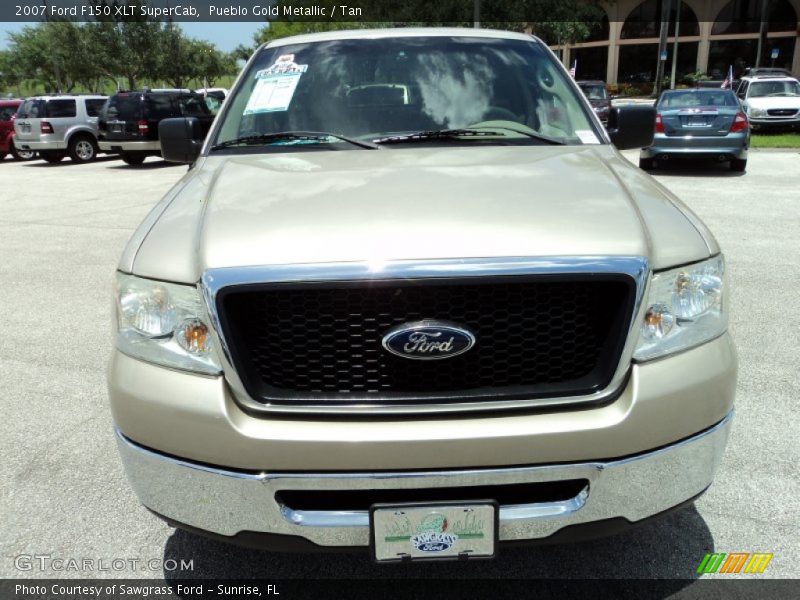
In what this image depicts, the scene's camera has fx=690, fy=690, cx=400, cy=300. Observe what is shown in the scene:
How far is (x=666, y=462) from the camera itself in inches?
77.3

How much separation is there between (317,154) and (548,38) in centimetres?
2826

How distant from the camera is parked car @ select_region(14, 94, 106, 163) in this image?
738 inches

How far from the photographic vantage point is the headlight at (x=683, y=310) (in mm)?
1980

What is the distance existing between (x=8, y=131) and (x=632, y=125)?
70.6ft

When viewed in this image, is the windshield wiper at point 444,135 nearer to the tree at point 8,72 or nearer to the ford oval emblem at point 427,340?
the ford oval emblem at point 427,340

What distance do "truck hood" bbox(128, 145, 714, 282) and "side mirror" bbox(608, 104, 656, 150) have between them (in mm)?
1148

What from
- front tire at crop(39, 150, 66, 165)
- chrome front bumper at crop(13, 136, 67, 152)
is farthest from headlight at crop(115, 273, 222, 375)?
front tire at crop(39, 150, 66, 165)

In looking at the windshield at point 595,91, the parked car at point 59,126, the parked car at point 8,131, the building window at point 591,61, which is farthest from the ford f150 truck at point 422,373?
the building window at point 591,61

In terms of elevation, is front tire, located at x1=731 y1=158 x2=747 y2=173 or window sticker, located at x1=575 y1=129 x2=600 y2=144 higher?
window sticker, located at x1=575 y1=129 x2=600 y2=144

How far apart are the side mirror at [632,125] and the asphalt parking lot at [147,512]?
153 cm

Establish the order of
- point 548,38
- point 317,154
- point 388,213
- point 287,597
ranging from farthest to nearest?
point 548,38 < point 317,154 < point 287,597 < point 388,213

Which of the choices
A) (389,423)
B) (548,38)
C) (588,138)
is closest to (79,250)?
(588,138)

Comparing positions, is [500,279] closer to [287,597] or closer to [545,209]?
[545,209]

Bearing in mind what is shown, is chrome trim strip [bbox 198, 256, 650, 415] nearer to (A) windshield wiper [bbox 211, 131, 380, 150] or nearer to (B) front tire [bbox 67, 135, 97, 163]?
(A) windshield wiper [bbox 211, 131, 380, 150]
